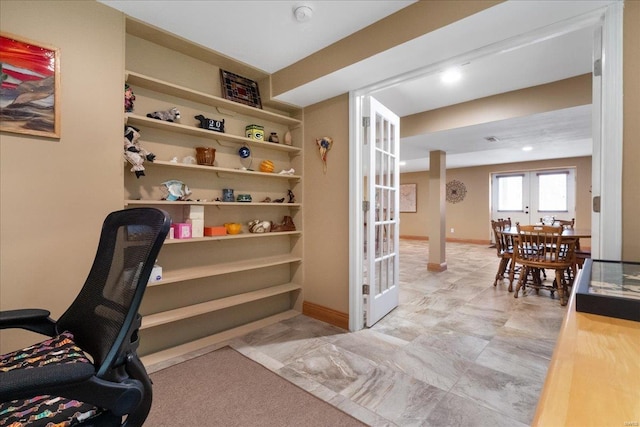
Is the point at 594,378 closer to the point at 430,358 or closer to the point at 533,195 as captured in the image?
the point at 430,358

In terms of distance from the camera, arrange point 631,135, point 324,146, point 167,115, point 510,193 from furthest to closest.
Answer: point 510,193, point 324,146, point 167,115, point 631,135

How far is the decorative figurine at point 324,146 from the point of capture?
114 inches

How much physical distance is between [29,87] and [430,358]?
314 centimetres

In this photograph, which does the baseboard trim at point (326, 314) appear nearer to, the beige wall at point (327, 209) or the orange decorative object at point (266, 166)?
the beige wall at point (327, 209)

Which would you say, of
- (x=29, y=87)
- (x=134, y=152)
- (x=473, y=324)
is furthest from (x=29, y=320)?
(x=473, y=324)

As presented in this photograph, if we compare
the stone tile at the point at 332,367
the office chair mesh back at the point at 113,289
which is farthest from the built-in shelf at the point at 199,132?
the stone tile at the point at 332,367

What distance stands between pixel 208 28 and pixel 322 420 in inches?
106

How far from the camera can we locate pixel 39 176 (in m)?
1.69

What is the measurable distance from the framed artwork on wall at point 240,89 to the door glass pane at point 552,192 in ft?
26.0

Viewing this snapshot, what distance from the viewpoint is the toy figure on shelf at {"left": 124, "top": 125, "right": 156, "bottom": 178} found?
6.59ft

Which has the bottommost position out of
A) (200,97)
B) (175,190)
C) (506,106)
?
(175,190)

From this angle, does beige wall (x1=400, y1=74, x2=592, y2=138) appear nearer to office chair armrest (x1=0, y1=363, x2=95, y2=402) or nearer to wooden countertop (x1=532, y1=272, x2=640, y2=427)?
wooden countertop (x1=532, y1=272, x2=640, y2=427)

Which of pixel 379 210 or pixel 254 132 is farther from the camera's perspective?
pixel 379 210

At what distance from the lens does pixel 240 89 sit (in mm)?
2812
